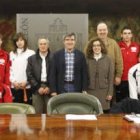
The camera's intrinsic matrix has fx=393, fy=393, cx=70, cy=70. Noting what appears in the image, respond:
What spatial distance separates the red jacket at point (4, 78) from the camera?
5332 millimetres

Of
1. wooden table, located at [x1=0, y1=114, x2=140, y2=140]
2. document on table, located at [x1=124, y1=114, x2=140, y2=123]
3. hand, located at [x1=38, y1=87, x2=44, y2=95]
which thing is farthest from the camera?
hand, located at [x1=38, y1=87, x2=44, y2=95]

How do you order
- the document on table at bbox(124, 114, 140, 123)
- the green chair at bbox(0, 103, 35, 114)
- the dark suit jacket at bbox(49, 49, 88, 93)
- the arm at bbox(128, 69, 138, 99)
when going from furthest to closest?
the dark suit jacket at bbox(49, 49, 88, 93), the arm at bbox(128, 69, 138, 99), the green chair at bbox(0, 103, 35, 114), the document on table at bbox(124, 114, 140, 123)

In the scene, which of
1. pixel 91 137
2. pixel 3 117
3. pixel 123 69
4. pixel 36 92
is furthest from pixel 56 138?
pixel 123 69

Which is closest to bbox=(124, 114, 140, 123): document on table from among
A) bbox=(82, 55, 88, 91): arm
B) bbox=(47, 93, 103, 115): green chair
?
bbox=(47, 93, 103, 115): green chair

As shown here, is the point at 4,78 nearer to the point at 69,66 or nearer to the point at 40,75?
the point at 40,75

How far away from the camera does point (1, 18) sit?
7438mm

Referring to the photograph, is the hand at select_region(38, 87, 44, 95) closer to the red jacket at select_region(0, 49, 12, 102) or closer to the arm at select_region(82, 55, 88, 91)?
the red jacket at select_region(0, 49, 12, 102)

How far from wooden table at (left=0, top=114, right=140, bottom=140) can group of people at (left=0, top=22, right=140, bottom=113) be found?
2.26 m

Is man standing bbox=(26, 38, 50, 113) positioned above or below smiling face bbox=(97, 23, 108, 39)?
below

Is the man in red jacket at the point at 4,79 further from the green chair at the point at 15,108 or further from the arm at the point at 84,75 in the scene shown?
the green chair at the point at 15,108

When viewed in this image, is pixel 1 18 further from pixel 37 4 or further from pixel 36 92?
pixel 36 92

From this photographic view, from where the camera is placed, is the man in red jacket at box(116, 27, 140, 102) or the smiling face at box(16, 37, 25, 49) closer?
the smiling face at box(16, 37, 25, 49)

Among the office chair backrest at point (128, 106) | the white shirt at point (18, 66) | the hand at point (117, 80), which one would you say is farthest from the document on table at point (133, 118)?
the white shirt at point (18, 66)

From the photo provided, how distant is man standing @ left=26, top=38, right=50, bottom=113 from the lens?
546 centimetres
